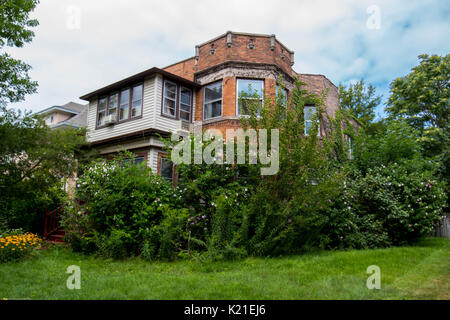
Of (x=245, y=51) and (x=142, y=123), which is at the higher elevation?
(x=245, y=51)

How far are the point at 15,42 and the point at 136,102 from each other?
464cm

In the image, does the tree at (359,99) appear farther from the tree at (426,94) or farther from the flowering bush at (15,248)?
the flowering bush at (15,248)

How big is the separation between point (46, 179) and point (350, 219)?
1053 centimetres

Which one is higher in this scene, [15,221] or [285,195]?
[285,195]

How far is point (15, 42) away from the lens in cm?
993

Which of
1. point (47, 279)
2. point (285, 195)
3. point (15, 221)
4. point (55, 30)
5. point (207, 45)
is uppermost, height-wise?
point (207, 45)

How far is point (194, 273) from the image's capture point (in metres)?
5.96

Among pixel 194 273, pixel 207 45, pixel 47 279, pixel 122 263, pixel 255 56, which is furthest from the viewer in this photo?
pixel 207 45

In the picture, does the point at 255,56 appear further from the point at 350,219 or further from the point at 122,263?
the point at 122,263

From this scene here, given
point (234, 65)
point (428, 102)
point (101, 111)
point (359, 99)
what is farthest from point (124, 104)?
point (359, 99)

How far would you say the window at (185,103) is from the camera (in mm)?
13478

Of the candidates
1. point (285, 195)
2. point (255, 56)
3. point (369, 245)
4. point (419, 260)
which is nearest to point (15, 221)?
point (285, 195)

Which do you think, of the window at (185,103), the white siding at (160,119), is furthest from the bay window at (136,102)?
the window at (185,103)

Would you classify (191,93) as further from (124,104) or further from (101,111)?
(101,111)
